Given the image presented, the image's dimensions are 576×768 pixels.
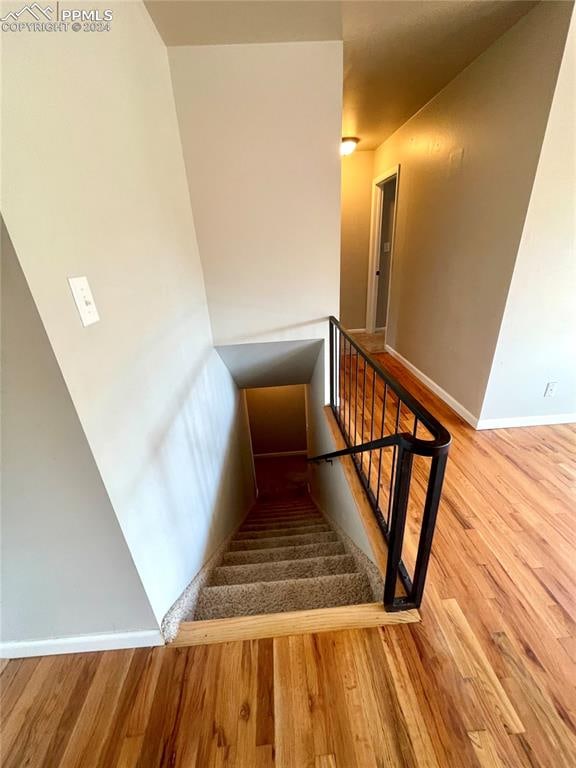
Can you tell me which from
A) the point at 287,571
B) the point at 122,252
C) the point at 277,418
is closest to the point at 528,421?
the point at 287,571

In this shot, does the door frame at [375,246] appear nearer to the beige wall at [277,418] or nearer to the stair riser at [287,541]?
the beige wall at [277,418]

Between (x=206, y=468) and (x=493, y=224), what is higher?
(x=493, y=224)

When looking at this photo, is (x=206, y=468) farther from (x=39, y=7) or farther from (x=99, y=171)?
(x=39, y=7)

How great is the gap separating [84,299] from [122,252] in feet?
1.13

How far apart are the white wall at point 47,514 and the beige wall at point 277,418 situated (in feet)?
14.6

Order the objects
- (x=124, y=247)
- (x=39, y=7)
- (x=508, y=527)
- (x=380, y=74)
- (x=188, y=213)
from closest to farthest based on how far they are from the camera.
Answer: (x=39, y=7)
(x=124, y=247)
(x=508, y=527)
(x=188, y=213)
(x=380, y=74)

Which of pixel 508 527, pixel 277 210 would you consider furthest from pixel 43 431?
pixel 508 527

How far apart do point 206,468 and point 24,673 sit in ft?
3.85

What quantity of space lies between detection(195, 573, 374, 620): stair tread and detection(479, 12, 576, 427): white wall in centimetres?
174

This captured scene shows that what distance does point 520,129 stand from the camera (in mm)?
1842

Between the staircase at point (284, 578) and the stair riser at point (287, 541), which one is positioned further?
the stair riser at point (287, 541)

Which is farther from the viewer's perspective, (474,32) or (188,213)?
(188,213)

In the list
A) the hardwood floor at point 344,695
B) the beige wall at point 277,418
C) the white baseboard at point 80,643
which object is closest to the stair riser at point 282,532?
the hardwood floor at point 344,695

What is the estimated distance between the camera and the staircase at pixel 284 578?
1.40m
